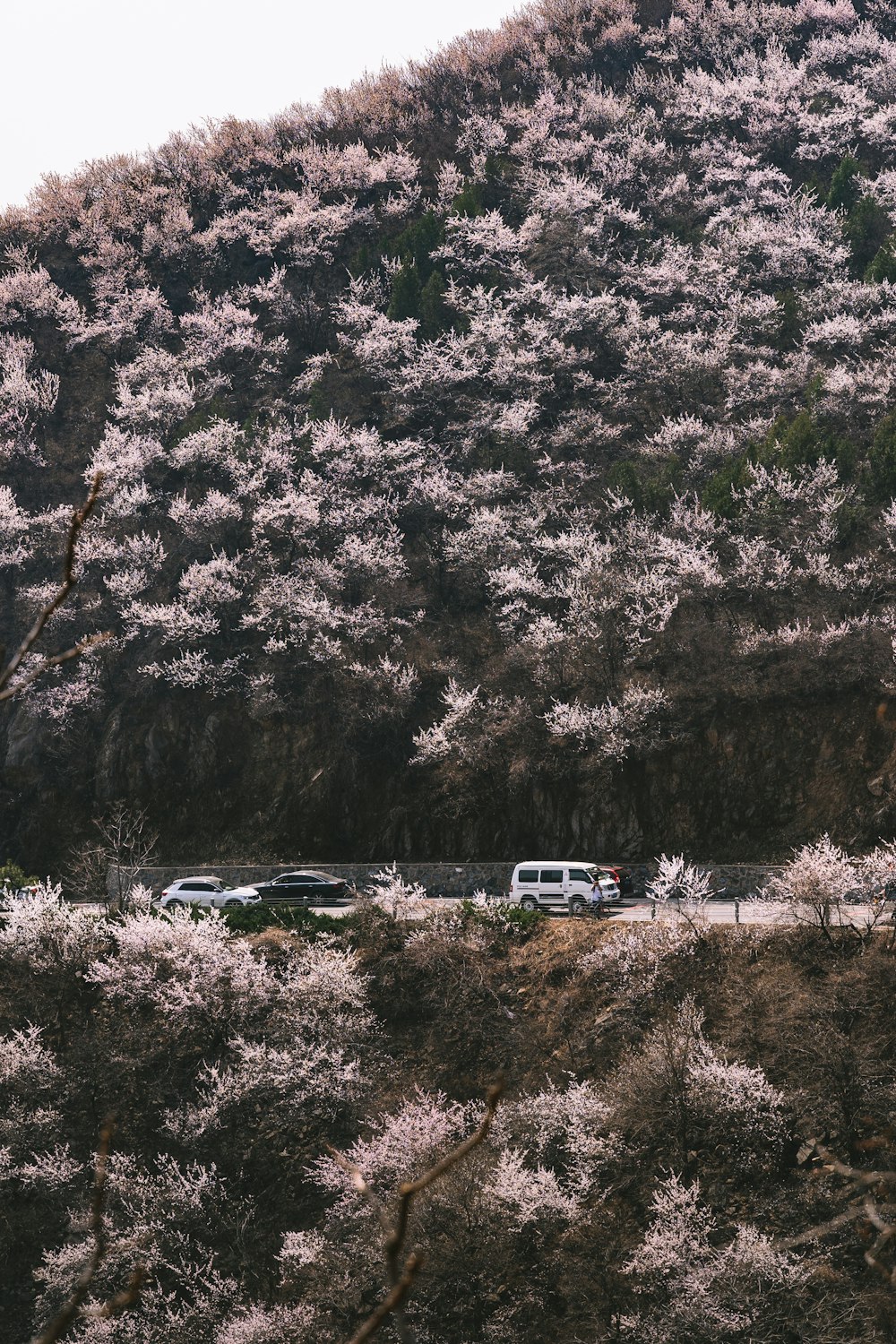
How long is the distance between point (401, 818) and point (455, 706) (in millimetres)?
4532

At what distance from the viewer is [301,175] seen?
82000 millimetres

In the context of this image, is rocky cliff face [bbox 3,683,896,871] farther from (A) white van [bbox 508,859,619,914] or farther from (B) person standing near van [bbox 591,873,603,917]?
(B) person standing near van [bbox 591,873,603,917]

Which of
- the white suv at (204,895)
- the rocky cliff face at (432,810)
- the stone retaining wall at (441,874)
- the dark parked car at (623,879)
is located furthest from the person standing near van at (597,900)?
the white suv at (204,895)

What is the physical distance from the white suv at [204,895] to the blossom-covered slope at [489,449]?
274 inches

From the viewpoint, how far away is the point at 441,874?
43062 millimetres

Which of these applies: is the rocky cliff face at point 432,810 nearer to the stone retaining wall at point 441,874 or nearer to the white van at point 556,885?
the stone retaining wall at point 441,874

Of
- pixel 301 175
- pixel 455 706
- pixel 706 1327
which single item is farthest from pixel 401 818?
pixel 301 175

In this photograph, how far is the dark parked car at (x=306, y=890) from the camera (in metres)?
42.1

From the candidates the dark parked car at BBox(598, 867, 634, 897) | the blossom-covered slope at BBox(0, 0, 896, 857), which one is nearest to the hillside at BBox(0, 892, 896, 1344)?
the dark parked car at BBox(598, 867, 634, 897)

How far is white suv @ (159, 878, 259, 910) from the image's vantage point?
41.0 metres

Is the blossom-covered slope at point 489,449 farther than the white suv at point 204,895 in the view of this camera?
Yes

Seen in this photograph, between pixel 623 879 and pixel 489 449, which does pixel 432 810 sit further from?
pixel 489 449

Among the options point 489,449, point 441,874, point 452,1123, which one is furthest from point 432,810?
point 489,449

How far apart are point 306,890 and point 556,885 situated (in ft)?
27.3
